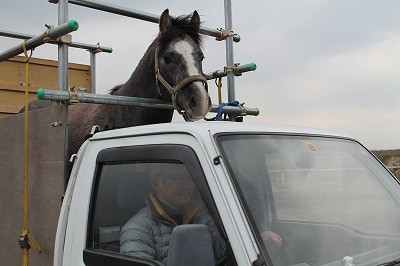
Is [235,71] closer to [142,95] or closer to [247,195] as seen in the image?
[142,95]

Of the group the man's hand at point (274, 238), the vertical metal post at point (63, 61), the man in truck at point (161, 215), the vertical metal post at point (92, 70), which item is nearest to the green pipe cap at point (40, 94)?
the vertical metal post at point (63, 61)

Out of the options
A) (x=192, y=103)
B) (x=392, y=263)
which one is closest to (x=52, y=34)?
(x=192, y=103)

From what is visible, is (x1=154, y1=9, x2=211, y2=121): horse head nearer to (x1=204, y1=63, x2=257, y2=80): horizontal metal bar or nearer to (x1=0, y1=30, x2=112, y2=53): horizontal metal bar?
(x1=204, y1=63, x2=257, y2=80): horizontal metal bar

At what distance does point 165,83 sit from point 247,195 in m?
2.51

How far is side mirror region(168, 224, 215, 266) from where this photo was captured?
1806 millimetres

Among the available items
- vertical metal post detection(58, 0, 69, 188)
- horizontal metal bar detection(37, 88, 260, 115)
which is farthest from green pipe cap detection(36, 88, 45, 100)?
vertical metal post detection(58, 0, 69, 188)

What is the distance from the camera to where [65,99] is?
3062mm

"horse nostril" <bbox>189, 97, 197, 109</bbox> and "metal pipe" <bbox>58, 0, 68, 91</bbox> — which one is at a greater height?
"metal pipe" <bbox>58, 0, 68, 91</bbox>

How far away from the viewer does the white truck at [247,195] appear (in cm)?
195

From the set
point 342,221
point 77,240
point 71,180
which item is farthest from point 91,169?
point 342,221

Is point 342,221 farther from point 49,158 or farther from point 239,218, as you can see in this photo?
point 49,158

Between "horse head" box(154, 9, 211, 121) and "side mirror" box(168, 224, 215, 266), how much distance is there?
229 cm

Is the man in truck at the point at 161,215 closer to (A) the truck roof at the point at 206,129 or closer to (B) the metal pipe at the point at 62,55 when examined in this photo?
(A) the truck roof at the point at 206,129

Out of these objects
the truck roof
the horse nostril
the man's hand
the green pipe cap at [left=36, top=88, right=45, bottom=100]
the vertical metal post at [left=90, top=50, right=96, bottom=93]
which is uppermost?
the vertical metal post at [left=90, top=50, right=96, bottom=93]
